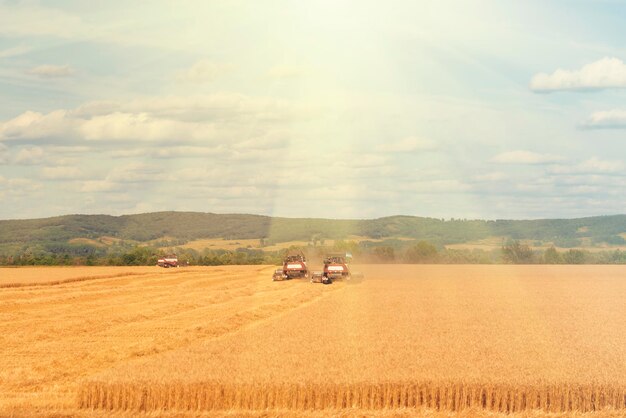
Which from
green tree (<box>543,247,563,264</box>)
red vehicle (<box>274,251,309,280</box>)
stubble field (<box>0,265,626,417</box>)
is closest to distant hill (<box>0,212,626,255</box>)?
green tree (<box>543,247,563,264</box>)

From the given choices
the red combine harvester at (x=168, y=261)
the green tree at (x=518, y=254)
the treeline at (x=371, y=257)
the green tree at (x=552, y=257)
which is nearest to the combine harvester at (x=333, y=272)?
the red combine harvester at (x=168, y=261)

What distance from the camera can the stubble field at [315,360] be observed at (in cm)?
1728

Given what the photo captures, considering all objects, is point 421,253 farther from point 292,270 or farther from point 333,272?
point 333,272

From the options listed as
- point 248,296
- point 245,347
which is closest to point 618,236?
point 248,296

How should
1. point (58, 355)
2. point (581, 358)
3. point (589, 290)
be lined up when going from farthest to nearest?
point (589, 290) → point (58, 355) → point (581, 358)

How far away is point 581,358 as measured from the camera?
2108 cm

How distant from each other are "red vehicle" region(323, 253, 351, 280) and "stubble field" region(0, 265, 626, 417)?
2053 cm

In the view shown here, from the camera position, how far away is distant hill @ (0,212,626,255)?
160 metres

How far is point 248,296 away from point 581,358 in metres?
27.2

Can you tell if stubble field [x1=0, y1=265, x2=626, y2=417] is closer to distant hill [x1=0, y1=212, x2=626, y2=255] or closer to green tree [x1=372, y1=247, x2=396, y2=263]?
green tree [x1=372, y1=247, x2=396, y2=263]

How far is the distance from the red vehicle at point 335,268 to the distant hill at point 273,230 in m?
89.9

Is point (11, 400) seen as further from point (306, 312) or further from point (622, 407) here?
point (306, 312)

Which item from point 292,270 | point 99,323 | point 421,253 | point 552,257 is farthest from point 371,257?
point 99,323

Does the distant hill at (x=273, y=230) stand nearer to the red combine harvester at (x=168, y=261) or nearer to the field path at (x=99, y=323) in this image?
the red combine harvester at (x=168, y=261)
